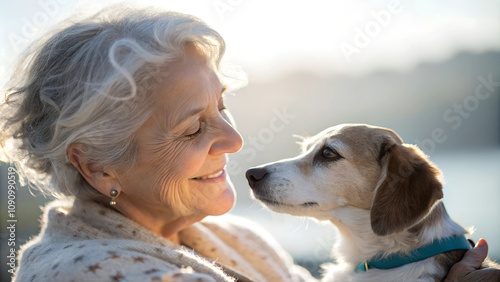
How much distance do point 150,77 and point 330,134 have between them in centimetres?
108

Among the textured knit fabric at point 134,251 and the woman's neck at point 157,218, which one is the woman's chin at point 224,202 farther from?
the textured knit fabric at point 134,251

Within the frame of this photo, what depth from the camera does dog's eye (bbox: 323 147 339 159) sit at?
230 cm

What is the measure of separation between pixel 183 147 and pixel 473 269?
1297 mm

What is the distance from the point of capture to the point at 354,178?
221 cm

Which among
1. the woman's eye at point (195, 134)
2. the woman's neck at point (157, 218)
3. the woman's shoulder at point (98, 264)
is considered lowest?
the woman's neck at point (157, 218)

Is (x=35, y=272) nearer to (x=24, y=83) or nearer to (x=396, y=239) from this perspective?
(x=24, y=83)

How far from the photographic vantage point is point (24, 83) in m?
1.74

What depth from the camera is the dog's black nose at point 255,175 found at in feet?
7.36

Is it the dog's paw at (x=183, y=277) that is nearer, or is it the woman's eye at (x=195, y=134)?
the dog's paw at (x=183, y=277)

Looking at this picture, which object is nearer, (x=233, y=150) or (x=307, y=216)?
(x=233, y=150)

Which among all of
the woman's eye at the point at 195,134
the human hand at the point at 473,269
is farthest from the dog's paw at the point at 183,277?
the human hand at the point at 473,269

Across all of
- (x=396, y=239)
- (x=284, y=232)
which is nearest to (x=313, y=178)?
(x=396, y=239)

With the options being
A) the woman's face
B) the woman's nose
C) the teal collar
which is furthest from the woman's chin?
the teal collar

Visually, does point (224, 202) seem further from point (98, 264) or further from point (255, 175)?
point (98, 264)
